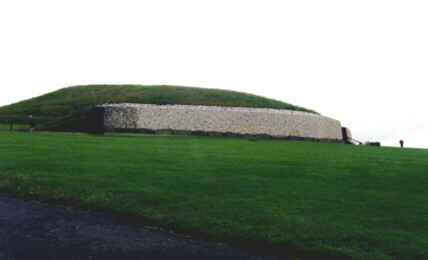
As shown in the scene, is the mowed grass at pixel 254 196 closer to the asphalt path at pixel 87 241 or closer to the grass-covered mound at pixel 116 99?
the asphalt path at pixel 87 241

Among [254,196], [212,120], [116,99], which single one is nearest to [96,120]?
[212,120]

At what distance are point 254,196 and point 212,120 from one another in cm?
3176

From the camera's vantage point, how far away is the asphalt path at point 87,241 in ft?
24.6

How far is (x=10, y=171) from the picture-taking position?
14312 mm

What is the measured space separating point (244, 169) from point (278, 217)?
6.69 m

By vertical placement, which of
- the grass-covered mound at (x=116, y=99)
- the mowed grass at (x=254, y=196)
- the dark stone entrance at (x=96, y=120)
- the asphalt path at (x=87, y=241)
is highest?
the grass-covered mound at (x=116, y=99)

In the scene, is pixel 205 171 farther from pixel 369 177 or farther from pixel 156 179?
pixel 369 177

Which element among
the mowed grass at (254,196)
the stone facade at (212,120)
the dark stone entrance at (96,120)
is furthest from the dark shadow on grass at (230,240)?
the dark stone entrance at (96,120)

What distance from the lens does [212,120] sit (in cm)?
4331

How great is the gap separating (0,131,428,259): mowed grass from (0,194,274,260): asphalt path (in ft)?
1.96

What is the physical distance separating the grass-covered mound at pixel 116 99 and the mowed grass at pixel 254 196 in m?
31.5

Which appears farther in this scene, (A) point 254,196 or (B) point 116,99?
(B) point 116,99

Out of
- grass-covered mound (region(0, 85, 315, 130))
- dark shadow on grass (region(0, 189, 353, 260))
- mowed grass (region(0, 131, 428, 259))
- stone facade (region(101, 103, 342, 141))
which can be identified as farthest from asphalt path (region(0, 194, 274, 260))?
grass-covered mound (region(0, 85, 315, 130))

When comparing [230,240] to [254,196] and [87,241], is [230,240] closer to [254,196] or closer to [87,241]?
[87,241]
